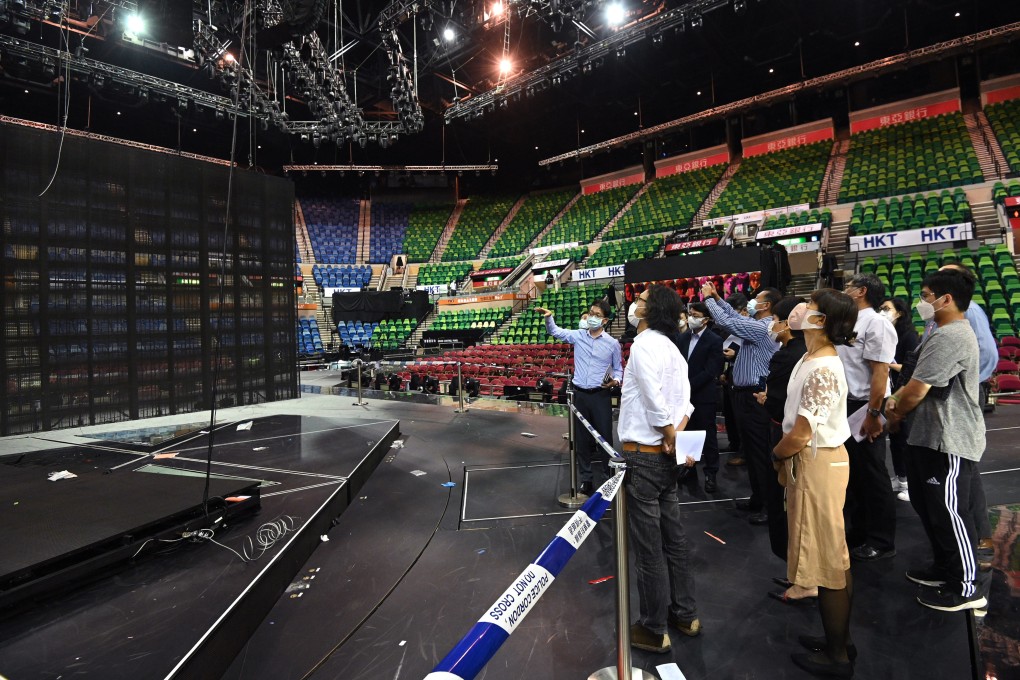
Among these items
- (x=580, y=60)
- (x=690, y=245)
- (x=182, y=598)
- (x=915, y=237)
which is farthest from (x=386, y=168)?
(x=182, y=598)

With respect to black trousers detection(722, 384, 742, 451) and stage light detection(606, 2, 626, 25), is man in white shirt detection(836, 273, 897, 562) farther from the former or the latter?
stage light detection(606, 2, 626, 25)

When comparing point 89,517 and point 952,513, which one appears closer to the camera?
point 952,513

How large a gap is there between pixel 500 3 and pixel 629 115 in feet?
41.9

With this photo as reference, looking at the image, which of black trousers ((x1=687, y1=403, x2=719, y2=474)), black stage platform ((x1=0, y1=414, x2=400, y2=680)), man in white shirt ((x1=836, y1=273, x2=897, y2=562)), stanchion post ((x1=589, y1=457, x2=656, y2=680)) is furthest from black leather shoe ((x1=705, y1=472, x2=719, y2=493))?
black stage platform ((x1=0, y1=414, x2=400, y2=680))

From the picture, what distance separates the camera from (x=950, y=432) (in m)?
2.17

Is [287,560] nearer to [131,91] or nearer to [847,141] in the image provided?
[131,91]

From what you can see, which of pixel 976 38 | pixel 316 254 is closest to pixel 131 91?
pixel 316 254

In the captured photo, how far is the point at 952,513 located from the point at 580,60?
1509cm

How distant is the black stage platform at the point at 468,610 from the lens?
1.85m

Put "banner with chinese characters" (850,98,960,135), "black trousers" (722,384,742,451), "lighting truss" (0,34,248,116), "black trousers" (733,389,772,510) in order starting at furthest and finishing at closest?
"banner with chinese characters" (850,98,960,135) < "lighting truss" (0,34,248,116) < "black trousers" (722,384,742,451) < "black trousers" (733,389,772,510)

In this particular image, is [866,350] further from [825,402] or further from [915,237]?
[915,237]

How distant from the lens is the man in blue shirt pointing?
3.82 meters

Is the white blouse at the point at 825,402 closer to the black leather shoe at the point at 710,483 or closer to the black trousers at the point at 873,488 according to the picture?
the black trousers at the point at 873,488

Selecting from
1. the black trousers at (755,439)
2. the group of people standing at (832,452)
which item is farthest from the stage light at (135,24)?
the black trousers at (755,439)
